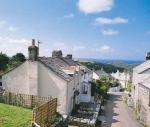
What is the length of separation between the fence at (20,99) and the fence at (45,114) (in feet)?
11.6

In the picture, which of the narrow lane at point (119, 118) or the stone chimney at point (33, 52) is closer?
the stone chimney at point (33, 52)

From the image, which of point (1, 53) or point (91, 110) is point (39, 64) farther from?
point (1, 53)

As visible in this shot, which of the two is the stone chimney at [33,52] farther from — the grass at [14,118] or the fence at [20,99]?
the grass at [14,118]

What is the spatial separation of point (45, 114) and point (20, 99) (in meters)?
7.84

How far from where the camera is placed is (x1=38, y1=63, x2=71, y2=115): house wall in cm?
3247

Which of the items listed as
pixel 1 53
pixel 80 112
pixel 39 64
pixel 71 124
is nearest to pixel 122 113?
pixel 80 112

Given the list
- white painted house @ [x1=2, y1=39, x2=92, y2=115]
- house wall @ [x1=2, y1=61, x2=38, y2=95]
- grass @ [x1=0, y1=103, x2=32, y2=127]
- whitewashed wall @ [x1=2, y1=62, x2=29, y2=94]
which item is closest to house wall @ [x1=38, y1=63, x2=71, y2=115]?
white painted house @ [x1=2, y1=39, x2=92, y2=115]

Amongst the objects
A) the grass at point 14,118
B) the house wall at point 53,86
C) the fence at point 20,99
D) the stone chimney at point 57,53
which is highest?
the stone chimney at point 57,53

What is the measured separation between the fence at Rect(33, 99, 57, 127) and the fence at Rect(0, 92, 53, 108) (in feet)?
11.6

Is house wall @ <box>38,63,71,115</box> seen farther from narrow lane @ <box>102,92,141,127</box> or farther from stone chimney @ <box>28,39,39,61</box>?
narrow lane @ <box>102,92,141,127</box>

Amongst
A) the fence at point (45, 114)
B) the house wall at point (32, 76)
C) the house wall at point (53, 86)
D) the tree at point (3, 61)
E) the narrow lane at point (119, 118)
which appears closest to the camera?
the fence at point (45, 114)

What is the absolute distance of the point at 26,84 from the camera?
1339 inches

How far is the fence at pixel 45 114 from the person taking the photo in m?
21.0

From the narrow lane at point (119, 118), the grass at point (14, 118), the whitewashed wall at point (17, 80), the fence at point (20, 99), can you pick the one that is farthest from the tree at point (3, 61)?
the grass at point (14, 118)
